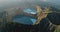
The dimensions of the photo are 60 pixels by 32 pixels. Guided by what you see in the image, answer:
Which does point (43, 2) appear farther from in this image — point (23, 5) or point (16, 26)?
point (16, 26)

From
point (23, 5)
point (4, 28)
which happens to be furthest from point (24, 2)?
point (4, 28)

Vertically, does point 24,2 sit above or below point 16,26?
above

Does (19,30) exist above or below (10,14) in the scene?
below

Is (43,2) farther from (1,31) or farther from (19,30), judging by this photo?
(1,31)

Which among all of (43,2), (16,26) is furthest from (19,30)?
(43,2)

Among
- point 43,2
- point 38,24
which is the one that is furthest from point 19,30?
point 43,2

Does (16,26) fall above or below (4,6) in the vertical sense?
below

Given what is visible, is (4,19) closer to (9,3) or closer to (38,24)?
(9,3)
